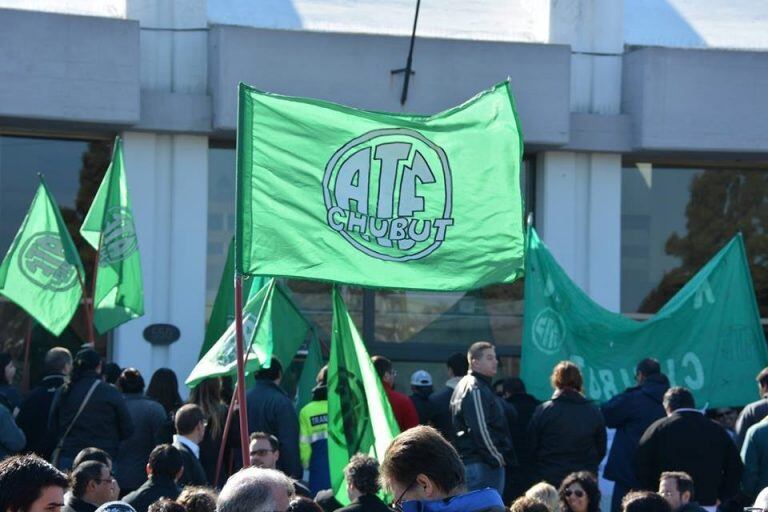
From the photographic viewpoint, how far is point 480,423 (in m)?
9.62

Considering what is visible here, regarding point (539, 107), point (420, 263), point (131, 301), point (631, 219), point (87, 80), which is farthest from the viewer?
point (631, 219)

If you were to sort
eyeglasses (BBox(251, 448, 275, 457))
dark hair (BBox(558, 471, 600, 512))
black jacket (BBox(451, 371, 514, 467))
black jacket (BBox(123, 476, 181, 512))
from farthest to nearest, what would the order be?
black jacket (BBox(451, 371, 514, 467)) < eyeglasses (BBox(251, 448, 275, 457)) < dark hair (BBox(558, 471, 600, 512)) < black jacket (BBox(123, 476, 181, 512))

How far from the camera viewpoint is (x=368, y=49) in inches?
555

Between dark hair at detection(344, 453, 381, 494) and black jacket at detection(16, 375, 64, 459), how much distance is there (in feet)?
12.9

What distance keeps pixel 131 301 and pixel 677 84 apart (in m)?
6.07

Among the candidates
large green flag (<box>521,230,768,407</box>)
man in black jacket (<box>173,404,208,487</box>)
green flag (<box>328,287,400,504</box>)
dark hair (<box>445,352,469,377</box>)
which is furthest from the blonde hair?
large green flag (<box>521,230,768,407</box>)

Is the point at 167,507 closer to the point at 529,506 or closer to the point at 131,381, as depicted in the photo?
the point at 529,506

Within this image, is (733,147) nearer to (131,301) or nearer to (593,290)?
(593,290)

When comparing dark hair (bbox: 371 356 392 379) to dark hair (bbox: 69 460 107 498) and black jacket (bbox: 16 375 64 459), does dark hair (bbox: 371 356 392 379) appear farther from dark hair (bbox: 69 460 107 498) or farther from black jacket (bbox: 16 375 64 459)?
dark hair (bbox: 69 460 107 498)

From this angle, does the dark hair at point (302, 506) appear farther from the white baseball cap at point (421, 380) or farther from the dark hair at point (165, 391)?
the white baseball cap at point (421, 380)

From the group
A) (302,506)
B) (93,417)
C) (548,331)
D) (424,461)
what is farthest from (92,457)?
(548,331)

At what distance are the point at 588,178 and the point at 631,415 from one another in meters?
4.63

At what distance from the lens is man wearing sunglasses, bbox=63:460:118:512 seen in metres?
7.17

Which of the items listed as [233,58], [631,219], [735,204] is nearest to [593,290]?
[631,219]
